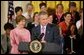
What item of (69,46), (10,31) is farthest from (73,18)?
(10,31)

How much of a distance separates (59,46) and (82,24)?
0.24m

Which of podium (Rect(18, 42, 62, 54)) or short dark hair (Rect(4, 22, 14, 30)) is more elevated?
short dark hair (Rect(4, 22, 14, 30))

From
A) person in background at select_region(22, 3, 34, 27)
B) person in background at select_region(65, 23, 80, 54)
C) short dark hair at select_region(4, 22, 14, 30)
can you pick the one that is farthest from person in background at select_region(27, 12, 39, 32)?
person in background at select_region(65, 23, 80, 54)

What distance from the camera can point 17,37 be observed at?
2.41m

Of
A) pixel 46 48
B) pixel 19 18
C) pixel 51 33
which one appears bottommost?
pixel 46 48

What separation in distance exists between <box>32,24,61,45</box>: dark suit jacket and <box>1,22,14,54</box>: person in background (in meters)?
0.19

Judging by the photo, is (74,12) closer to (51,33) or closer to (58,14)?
(58,14)

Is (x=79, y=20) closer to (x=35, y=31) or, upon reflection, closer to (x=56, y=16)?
(x=56, y=16)

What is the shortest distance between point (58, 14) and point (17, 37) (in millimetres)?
353

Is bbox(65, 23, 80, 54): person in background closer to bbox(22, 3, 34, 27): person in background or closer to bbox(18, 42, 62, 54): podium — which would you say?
bbox(18, 42, 62, 54): podium

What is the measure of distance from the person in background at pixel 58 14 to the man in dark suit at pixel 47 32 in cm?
5

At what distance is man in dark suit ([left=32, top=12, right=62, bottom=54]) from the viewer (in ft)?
7.89

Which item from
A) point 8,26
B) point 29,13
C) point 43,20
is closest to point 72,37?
point 43,20

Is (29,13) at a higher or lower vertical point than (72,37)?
higher
